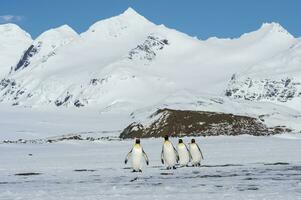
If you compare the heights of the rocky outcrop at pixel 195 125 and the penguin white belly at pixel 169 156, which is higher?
the rocky outcrop at pixel 195 125

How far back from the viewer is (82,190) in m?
19.5

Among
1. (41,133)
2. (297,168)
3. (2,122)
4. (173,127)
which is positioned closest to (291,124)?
(173,127)

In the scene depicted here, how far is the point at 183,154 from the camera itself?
29.2 metres

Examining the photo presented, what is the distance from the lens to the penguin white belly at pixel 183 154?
2909 cm

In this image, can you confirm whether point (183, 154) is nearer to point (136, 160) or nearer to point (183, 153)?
point (183, 153)

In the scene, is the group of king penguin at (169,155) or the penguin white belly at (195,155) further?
the penguin white belly at (195,155)

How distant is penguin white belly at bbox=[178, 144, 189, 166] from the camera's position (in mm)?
29086

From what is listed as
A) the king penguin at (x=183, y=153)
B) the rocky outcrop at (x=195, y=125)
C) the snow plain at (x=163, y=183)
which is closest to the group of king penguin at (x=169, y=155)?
the king penguin at (x=183, y=153)

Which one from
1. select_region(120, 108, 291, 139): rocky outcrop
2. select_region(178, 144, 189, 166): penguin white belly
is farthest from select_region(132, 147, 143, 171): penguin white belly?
select_region(120, 108, 291, 139): rocky outcrop

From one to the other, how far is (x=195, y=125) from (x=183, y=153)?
52343 millimetres

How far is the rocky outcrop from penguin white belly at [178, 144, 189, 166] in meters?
47.4

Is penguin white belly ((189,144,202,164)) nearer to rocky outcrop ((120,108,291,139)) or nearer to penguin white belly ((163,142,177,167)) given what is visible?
penguin white belly ((163,142,177,167))

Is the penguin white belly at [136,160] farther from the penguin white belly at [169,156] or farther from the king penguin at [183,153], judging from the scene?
the king penguin at [183,153]

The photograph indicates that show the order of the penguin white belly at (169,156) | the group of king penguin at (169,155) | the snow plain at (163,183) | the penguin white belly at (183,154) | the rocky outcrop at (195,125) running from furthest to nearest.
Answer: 1. the rocky outcrop at (195,125)
2. the penguin white belly at (183,154)
3. the penguin white belly at (169,156)
4. the group of king penguin at (169,155)
5. the snow plain at (163,183)
